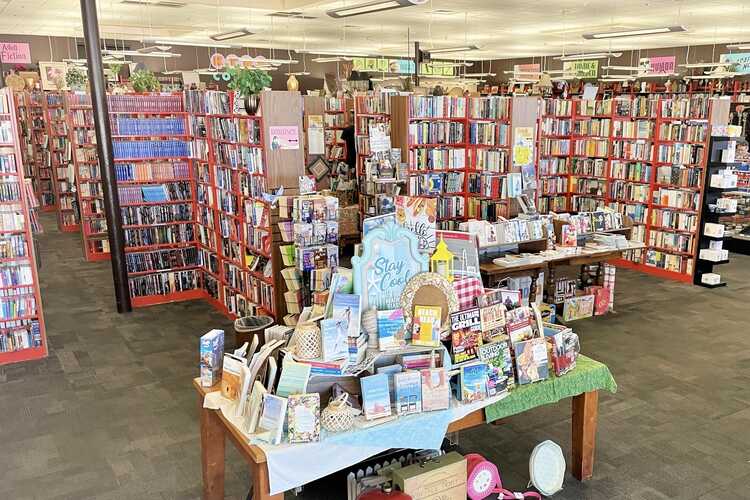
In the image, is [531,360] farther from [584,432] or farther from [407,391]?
[407,391]

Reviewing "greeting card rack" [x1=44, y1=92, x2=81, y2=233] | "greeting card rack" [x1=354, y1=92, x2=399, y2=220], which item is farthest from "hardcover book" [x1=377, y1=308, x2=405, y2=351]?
"greeting card rack" [x1=44, y1=92, x2=81, y2=233]

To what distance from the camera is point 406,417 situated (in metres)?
3.23

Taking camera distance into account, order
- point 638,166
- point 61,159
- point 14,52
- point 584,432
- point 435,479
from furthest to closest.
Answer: point 14,52 < point 61,159 < point 638,166 < point 584,432 < point 435,479

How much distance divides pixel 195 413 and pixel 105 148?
3.77 meters

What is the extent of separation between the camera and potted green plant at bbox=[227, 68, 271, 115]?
20.1ft

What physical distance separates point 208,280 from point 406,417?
18.0ft

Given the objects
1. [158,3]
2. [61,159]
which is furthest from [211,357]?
[61,159]

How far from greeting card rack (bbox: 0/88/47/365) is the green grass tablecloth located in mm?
4900

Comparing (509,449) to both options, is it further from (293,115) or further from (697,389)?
(293,115)

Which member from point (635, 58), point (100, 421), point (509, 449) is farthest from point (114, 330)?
point (635, 58)

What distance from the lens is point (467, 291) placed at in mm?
3693

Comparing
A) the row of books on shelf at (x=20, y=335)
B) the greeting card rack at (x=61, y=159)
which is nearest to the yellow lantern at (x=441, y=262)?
the row of books on shelf at (x=20, y=335)

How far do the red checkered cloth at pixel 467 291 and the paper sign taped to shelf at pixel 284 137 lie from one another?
3080 mm

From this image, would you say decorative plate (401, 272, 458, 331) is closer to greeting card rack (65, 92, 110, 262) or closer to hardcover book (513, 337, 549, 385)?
hardcover book (513, 337, 549, 385)
